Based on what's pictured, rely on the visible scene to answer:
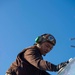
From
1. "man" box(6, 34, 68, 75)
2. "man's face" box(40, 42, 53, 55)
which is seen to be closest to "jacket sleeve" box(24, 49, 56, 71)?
"man" box(6, 34, 68, 75)

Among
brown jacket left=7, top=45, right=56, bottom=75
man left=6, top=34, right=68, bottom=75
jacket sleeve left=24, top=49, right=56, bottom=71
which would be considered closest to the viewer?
jacket sleeve left=24, top=49, right=56, bottom=71

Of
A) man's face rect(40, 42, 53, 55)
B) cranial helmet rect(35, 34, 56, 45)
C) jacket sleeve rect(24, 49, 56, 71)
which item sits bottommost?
jacket sleeve rect(24, 49, 56, 71)

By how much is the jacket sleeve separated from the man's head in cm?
27

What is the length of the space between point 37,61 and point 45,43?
2.22 feet

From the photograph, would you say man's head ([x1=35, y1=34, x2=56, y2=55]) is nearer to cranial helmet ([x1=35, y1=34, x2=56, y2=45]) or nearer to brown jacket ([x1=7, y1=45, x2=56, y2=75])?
cranial helmet ([x1=35, y1=34, x2=56, y2=45])

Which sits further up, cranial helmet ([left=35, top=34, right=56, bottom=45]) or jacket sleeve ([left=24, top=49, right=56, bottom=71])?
cranial helmet ([left=35, top=34, right=56, bottom=45])

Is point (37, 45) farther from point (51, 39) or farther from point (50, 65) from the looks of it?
point (50, 65)

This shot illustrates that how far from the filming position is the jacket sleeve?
15.1 feet

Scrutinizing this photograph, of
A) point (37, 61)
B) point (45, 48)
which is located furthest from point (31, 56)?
point (45, 48)

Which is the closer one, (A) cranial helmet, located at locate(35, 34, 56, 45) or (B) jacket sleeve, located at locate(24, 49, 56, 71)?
(B) jacket sleeve, located at locate(24, 49, 56, 71)

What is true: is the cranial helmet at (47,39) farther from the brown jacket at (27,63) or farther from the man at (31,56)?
the brown jacket at (27,63)

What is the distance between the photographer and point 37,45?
5555mm

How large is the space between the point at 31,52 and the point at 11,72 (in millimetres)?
652

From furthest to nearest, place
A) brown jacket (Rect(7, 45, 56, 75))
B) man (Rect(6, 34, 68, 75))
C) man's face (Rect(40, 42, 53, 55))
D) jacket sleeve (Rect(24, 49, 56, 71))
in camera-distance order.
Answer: man's face (Rect(40, 42, 53, 55)), man (Rect(6, 34, 68, 75)), brown jacket (Rect(7, 45, 56, 75)), jacket sleeve (Rect(24, 49, 56, 71))
